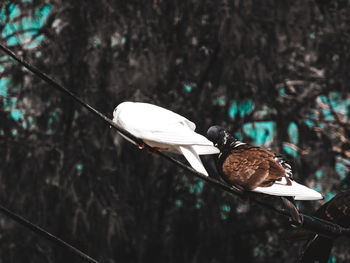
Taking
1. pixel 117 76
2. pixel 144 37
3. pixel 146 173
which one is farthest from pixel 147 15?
pixel 146 173

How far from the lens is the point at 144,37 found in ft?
16.8

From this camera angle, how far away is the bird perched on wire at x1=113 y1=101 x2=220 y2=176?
201cm

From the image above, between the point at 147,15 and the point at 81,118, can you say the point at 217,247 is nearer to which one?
the point at 81,118

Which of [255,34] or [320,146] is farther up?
[255,34]

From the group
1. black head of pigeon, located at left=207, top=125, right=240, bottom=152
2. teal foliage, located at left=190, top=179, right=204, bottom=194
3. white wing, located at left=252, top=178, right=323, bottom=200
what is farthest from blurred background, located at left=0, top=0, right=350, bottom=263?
white wing, located at left=252, top=178, right=323, bottom=200

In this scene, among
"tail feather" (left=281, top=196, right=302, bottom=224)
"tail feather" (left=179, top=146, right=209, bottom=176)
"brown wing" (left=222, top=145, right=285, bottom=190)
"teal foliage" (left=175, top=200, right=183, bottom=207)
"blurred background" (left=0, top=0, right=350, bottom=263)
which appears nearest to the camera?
"tail feather" (left=281, top=196, right=302, bottom=224)

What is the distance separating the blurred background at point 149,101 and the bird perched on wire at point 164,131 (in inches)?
93.9

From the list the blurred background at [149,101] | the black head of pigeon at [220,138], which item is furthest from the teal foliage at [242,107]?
the black head of pigeon at [220,138]

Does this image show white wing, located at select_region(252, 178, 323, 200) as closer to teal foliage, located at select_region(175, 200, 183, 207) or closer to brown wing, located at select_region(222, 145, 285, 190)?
brown wing, located at select_region(222, 145, 285, 190)

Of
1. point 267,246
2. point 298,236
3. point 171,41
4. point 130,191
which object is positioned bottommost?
point 267,246

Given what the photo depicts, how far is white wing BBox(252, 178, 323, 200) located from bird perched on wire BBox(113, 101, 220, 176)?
261 mm

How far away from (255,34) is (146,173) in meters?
1.58

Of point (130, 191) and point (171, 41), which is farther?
point (171, 41)

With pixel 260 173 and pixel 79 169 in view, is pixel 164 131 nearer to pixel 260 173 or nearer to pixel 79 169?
pixel 260 173
